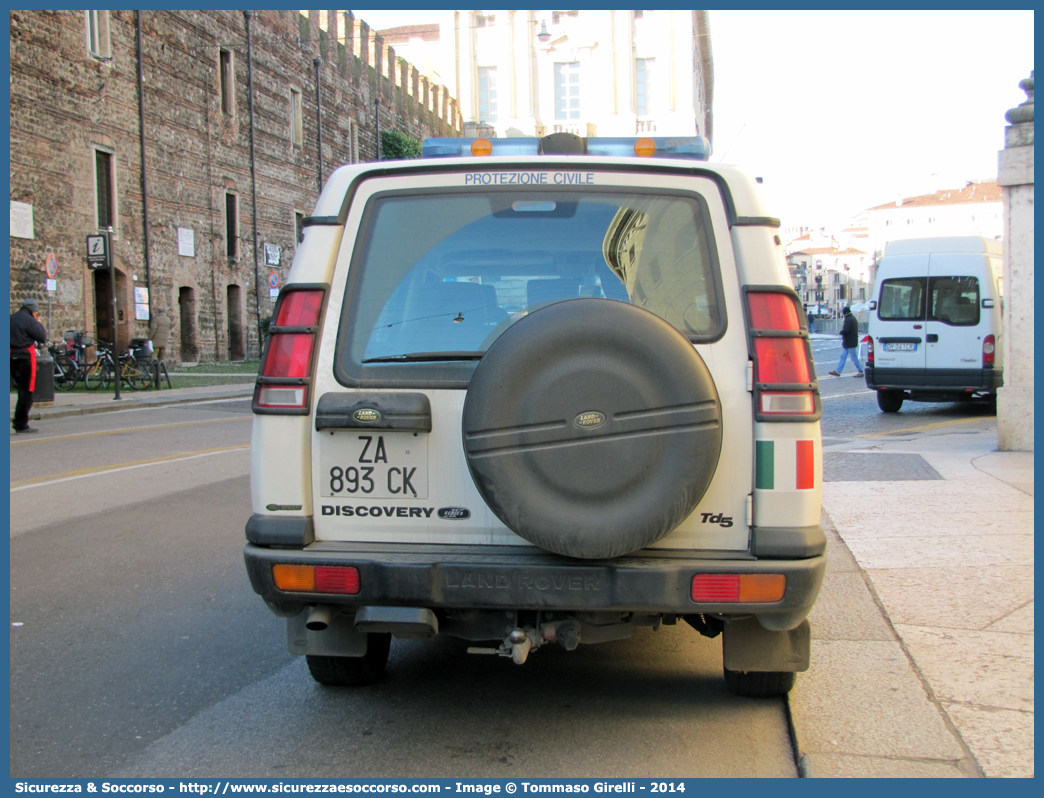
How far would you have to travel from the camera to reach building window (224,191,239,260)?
35.3 meters

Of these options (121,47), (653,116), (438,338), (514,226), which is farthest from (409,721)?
(653,116)

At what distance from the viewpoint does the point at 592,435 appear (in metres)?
2.97

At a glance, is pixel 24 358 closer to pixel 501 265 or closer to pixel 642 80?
pixel 501 265

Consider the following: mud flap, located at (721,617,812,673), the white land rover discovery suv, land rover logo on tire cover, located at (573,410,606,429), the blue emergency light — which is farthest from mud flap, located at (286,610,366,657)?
the blue emergency light

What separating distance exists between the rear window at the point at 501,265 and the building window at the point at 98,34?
2815 cm

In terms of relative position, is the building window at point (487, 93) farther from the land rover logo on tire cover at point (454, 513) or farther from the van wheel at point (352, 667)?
the land rover logo on tire cover at point (454, 513)

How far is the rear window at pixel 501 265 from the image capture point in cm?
333

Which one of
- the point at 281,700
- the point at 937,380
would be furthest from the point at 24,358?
the point at 937,380

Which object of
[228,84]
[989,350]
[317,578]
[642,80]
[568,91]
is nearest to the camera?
[317,578]

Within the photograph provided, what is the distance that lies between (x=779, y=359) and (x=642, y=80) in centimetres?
5970

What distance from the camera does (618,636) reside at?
3.34 m

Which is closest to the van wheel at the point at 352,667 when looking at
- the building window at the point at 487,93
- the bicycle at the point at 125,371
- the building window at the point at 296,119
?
the bicycle at the point at 125,371

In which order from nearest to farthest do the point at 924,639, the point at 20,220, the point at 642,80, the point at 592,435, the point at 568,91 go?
the point at 592,435
the point at 924,639
the point at 20,220
the point at 642,80
the point at 568,91

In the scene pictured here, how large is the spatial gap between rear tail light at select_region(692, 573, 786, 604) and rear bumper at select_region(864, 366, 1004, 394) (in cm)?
1346
